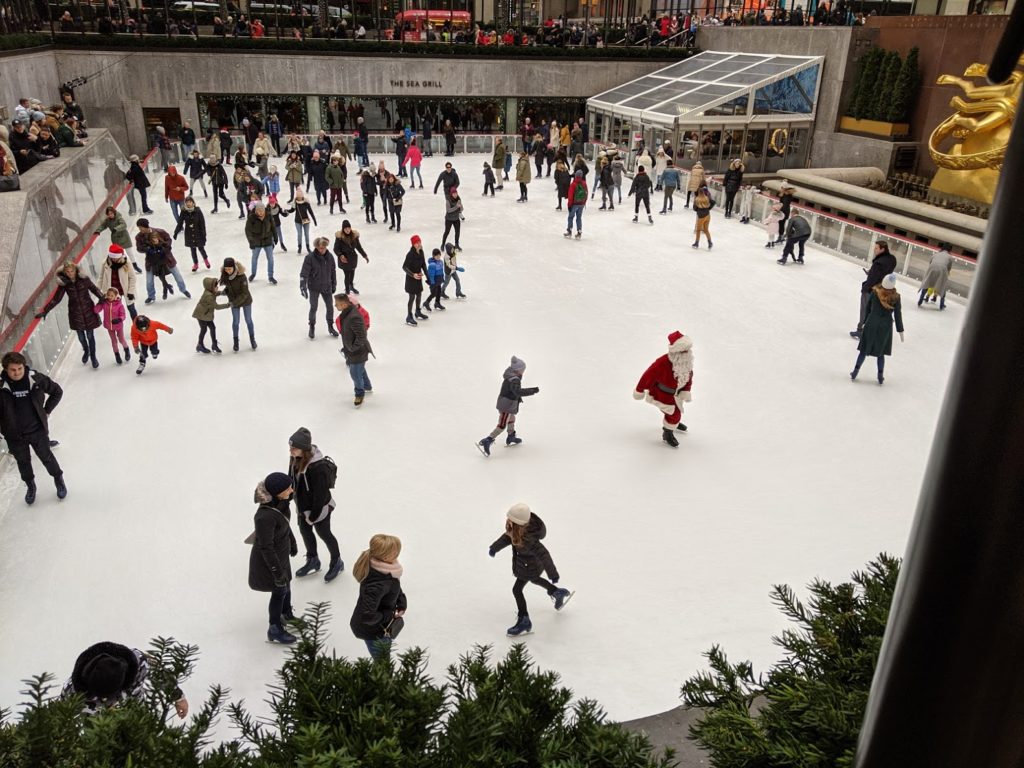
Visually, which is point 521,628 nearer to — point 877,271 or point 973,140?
point 877,271

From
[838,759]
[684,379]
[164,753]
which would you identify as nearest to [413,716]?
[164,753]

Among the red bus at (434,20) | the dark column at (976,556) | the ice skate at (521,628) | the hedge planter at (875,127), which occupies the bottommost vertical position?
the ice skate at (521,628)

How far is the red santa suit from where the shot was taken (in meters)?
7.26

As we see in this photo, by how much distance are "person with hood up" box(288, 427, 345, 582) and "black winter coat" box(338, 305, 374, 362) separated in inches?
112

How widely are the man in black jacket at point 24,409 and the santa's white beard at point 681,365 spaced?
5.35 meters

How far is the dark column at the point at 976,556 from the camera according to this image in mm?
770

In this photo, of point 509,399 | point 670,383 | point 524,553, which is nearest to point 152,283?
point 509,399

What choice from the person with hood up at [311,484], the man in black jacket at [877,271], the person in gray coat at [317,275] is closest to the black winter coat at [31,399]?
the person with hood up at [311,484]

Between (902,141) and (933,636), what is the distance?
22198 millimetres

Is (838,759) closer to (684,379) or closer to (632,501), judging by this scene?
(632,501)

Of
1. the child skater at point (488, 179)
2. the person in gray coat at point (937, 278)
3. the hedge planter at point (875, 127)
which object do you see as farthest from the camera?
the hedge planter at point (875, 127)

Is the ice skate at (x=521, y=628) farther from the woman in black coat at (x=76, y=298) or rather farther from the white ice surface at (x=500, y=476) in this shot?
the woman in black coat at (x=76, y=298)

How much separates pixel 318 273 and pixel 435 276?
180 centimetres

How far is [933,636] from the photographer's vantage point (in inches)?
36.1
